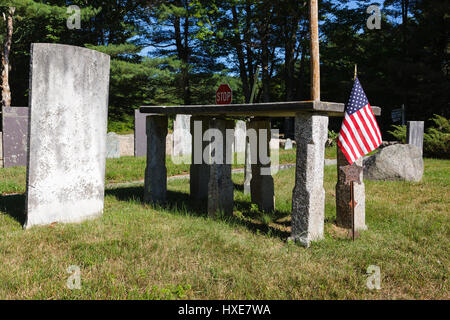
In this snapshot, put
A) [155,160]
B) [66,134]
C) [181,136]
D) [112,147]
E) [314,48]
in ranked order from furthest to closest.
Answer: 1. [181,136]
2. [112,147]
3. [155,160]
4. [66,134]
5. [314,48]

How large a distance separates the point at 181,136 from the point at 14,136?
18.6ft

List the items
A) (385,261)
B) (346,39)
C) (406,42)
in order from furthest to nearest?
(346,39)
(406,42)
(385,261)

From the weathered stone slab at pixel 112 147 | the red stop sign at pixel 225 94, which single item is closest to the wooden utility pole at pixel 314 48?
the red stop sign at pixel 225 94

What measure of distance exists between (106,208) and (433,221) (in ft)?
15.9

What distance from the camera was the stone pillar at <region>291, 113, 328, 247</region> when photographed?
4184mm

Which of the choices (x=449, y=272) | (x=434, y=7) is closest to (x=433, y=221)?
(x=449, y=272)

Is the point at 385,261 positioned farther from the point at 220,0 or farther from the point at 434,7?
the point at 220,0

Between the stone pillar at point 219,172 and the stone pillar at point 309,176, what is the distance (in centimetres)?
130

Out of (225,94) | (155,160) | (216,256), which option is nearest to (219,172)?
(225,94)

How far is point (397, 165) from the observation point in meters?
8.59

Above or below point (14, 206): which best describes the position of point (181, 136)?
above

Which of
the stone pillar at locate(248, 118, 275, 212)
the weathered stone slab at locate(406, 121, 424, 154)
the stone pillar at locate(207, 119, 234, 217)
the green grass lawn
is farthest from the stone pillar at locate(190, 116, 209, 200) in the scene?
the weathered stone slab at locate(406, 121, 424, 154)

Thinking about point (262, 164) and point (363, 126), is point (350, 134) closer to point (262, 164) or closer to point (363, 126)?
point (363, 126)

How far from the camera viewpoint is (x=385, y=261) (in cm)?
386
